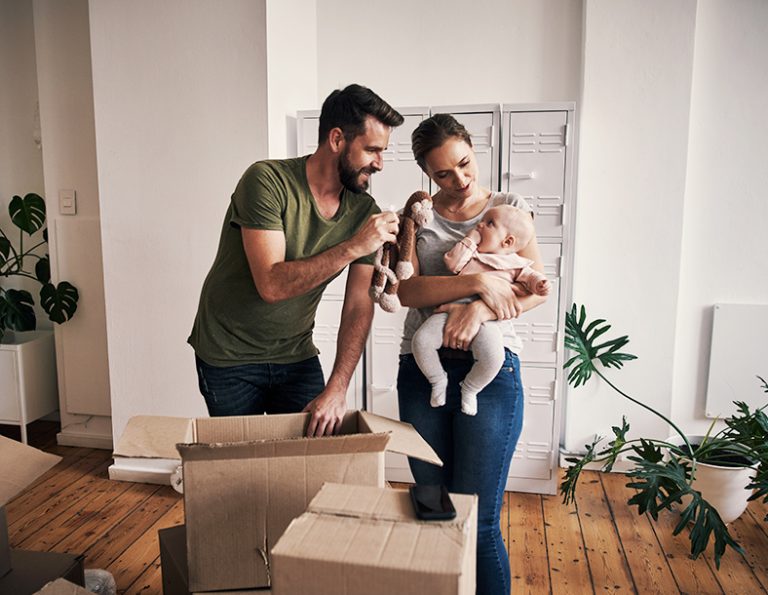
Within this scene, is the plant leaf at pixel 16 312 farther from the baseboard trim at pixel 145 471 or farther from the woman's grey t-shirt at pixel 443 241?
the woman's grey t-shirt at pixel 443 241

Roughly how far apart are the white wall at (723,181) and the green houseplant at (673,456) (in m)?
0.38

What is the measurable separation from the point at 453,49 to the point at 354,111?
71.6 inches

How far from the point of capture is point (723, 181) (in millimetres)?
2932

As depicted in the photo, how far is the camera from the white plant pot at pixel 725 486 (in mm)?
Result: 2426

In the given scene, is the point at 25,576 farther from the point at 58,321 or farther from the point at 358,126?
the point at 58,321

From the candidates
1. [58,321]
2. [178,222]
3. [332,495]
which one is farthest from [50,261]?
[332,495]

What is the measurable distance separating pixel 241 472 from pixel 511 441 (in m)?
0.66

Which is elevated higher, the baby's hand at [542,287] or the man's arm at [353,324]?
the baby's hand at [542,287]

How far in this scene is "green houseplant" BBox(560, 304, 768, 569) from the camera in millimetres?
2080

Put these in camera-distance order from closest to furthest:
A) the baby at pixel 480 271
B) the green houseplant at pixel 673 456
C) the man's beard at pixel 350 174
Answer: the baby at pixel 480 271
the man's beard at pixel 350 174
the green houseplant at pixel 673 456

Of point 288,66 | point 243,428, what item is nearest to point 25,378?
point 288,66

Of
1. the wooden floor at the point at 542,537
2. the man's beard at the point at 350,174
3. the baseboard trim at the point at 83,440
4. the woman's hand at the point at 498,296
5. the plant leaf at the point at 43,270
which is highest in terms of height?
the man's beard at the point at 350,174

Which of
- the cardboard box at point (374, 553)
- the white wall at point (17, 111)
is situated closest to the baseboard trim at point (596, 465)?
the cardboard box at point (374, 553)

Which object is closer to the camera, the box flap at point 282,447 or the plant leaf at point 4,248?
the box flap at point 282,447
